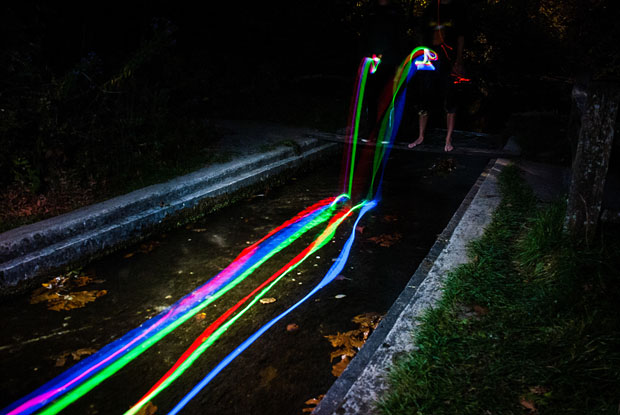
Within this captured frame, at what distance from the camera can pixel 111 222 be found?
4512 mm

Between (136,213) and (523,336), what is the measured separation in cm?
396

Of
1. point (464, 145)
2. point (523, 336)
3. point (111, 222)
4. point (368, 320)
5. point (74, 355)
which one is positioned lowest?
point (74, 355)

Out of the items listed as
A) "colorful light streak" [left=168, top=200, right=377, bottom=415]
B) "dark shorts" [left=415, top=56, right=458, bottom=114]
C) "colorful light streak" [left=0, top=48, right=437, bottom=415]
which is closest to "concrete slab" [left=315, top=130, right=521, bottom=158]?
"dark shorts" [left=415, top=56, right=458, bottom=114]

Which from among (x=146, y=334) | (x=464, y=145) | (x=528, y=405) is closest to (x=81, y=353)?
(x=146, y=334)

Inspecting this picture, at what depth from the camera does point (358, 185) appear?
21.6 ft

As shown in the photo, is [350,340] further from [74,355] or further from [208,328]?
[74,355]

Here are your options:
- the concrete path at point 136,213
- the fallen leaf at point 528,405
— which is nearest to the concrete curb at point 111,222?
the concrete path at point 136,213

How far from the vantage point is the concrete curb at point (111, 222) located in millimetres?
3721

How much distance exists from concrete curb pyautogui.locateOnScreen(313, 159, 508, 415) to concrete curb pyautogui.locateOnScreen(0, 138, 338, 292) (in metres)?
2.91

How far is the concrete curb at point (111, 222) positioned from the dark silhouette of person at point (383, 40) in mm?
3072

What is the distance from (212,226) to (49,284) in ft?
5.89

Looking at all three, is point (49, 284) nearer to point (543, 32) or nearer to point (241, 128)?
point (241, 128)

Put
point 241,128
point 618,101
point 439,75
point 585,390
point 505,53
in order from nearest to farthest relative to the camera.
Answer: point 585,390
point 618,101
point 439,75
point 241,128
point 505,53

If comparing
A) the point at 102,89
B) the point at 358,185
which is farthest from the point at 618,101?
the point at 102,89
